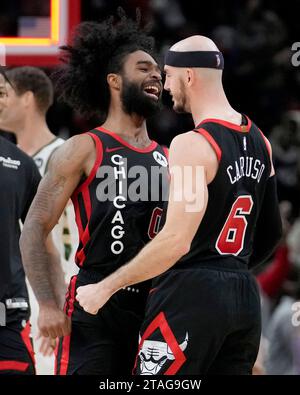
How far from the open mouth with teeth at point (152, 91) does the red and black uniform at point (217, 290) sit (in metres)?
0.83

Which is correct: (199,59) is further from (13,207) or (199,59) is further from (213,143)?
(13,207)

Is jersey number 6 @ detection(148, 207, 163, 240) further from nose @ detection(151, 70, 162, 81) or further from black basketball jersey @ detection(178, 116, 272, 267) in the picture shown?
nose @ detection(151, 70, 162, 81)

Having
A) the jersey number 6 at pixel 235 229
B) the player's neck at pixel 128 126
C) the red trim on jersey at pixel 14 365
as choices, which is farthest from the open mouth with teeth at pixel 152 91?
the red trim on jersey at pixel 14 365

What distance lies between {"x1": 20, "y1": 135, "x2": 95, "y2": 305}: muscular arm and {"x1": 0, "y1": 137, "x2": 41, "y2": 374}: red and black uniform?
30 centimetres

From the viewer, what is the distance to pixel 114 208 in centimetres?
551

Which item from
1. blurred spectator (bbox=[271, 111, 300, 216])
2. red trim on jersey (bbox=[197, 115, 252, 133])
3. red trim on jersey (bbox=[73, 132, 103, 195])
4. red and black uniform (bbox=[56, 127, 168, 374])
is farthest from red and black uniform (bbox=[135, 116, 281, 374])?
blurred spectator (bbox=[271, 111, 300, 216])

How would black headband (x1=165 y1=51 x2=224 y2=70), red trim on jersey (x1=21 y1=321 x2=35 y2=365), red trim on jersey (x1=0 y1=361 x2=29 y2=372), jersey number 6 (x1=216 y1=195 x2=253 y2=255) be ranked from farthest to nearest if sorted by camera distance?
red trim on jersey (x1=21 y1=321 x2=35 y2=365) < red trim on jersey (x1=0 y1=361 x2=29 y2=372) < black headband (x1=165 y1=51 x2=224 y2=70) < jersey number 6 (x1=216 y1=195 x2=253 y2=255)

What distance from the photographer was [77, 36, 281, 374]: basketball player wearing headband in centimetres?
482

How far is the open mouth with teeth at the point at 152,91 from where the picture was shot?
581cm

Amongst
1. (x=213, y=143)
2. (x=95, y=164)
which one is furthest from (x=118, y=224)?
(x=213, y=143)

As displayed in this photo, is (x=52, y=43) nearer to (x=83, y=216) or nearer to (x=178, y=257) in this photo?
(x=83, y=216)

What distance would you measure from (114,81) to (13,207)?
0.95m

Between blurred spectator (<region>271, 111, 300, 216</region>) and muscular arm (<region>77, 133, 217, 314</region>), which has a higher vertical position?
muscular arm (<region>77, 133, 217, 314</region>)

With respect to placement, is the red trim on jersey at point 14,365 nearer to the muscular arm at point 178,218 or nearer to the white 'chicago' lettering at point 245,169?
the muscular arm at point 178,218
